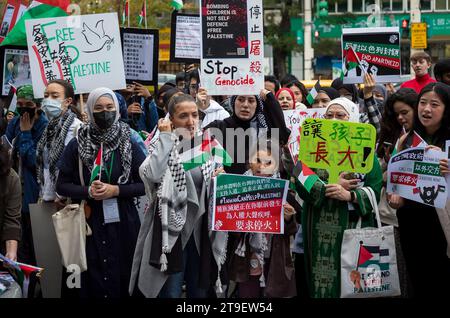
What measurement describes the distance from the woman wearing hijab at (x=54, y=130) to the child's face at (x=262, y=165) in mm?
1577

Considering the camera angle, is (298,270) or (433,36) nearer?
(298,270)

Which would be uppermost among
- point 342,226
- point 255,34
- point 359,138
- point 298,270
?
point 255,34

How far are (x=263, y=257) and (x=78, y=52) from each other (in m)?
3.00

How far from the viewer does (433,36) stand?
163 feet

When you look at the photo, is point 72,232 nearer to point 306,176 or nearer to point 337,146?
point 306,176

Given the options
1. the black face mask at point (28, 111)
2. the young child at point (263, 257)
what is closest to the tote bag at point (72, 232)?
the young child at point (263, 257)

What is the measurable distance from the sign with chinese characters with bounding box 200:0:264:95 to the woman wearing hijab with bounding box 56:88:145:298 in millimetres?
1351

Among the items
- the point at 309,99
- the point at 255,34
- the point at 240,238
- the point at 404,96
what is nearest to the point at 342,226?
the point at 240,238

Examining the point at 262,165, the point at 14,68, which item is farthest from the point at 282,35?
the point at 262,165

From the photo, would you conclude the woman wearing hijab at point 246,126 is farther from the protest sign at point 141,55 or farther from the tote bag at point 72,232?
the protest sign at point 141,55

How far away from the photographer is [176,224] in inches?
240

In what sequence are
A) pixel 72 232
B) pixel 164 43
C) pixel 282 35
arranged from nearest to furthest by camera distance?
pixel 72 232
pixel 164 43
pixel 282 35

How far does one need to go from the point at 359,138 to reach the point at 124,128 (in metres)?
1.76
